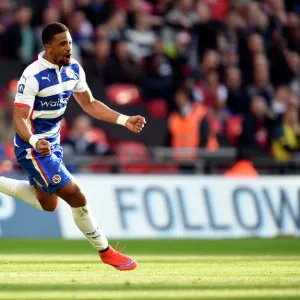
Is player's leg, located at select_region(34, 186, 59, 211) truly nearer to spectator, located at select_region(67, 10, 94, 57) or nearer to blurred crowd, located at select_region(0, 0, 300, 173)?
blurred crowd, located at select_region(0, 0, 300, 173)

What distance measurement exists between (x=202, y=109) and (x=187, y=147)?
0.72m

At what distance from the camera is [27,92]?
9109 millimetres

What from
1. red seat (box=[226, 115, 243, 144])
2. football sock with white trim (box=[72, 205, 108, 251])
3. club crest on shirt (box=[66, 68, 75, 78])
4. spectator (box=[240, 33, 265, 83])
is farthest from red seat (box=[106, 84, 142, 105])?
football sock with white trim (box=[72, 205, 108, 251])

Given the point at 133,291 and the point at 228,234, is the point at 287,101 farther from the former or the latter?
the point at 133,291

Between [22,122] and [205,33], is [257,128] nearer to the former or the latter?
[205,33]

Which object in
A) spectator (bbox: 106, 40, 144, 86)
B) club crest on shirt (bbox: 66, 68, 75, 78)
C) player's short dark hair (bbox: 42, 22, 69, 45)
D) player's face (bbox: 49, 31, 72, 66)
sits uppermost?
player's short dark hair (bbox: 42, 22, 69, 45)

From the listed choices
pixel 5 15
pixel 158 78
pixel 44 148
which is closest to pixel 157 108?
pixel 158 78

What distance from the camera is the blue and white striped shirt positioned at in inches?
360

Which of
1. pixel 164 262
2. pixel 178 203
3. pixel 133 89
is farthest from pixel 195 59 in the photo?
pixel 164 262

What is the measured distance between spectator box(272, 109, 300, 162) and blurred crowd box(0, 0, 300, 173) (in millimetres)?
18

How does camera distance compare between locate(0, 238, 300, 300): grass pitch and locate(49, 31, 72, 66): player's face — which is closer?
locate(0, 238, 300, 300): grass pitch

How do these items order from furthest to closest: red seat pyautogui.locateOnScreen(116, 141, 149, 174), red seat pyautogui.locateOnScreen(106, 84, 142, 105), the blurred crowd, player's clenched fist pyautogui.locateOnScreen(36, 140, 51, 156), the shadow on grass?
Result: red seat pyautogui.locateOnScreen(106, 84, 142, 105) < the blurred crowd < red seat pyautogui.locateOnScreen(116, 141, 149, 174) < player's clenched fist pyautogui.locateOnScreen(36, 140, 51, 156) < the shadow on grass

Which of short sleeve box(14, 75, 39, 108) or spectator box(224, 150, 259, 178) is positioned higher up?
short sleeve box(14, 75, 39, 108)

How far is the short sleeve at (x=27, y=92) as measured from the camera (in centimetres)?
910
